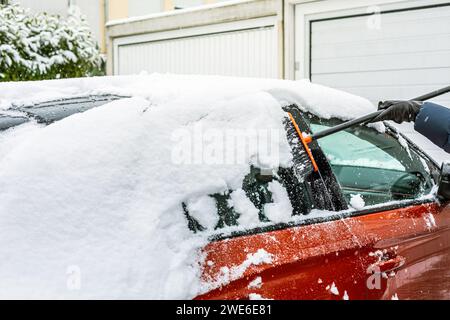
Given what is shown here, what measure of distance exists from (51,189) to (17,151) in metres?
0.23

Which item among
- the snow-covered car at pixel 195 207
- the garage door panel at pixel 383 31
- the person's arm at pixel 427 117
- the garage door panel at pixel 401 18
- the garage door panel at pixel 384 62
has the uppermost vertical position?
the garage door panel at pixel 401 18

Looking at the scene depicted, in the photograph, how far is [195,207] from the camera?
2.02m

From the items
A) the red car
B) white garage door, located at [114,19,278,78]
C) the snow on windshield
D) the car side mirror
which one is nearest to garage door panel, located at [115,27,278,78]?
white garage door, located at [114,19,278,78]

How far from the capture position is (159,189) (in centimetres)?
201

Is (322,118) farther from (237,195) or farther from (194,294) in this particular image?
(194,294)

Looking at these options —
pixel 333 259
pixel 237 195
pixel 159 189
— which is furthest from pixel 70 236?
pixel 333 259

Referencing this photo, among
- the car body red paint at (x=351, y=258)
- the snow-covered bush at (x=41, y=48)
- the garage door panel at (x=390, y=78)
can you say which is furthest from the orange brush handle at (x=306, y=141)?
the snow-covered bush at (x=41, y=48)

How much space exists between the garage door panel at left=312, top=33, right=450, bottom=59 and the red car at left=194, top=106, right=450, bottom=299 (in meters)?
4.11

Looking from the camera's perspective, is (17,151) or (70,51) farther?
(70,51)

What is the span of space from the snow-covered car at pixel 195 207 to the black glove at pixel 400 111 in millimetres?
208

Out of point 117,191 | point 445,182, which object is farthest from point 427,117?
point 117,191

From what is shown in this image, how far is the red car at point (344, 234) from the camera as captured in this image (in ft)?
6.59

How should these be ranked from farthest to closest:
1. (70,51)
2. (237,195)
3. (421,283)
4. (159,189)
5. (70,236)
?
(70,51)
(421,283)
(237,195)
(159,189)
(70,236)

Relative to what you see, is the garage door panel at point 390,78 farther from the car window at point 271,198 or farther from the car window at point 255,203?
the car window at point 255,203
